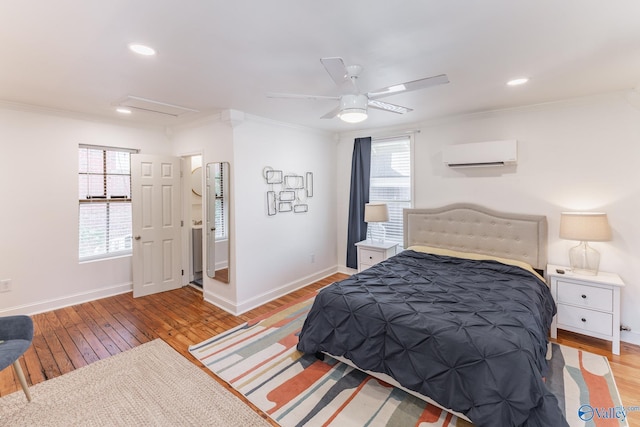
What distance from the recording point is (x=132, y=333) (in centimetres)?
312

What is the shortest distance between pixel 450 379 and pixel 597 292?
81.8 inches

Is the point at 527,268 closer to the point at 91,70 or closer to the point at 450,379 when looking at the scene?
the point at 450,379

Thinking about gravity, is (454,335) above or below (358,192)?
below

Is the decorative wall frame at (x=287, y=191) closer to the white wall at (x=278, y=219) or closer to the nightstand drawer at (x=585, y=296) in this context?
the white wall at (x=278, y=219)

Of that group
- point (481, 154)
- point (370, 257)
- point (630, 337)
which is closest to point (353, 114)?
point (481, 154)

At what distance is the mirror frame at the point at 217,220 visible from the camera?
370cm

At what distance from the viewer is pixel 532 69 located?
2402 millimetres

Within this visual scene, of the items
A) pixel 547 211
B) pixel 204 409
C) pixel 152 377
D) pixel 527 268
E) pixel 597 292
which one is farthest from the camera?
pixel 547 211

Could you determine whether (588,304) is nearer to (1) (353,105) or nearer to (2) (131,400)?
(1) (353,105)

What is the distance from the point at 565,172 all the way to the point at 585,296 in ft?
4.39

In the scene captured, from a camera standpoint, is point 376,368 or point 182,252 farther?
point 182,252

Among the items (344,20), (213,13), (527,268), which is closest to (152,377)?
(213,13)

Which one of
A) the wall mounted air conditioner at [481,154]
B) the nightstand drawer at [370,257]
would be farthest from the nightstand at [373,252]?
the wall mounted air conditioner at [481,154]

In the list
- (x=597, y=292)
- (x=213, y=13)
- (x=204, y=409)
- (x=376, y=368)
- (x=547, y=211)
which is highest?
(x=213, y=13)
